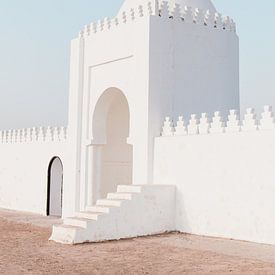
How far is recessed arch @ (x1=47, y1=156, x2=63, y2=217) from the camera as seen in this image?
19.2 meters

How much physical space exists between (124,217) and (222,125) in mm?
3268

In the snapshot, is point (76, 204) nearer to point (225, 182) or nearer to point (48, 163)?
Result: point (48, 163)

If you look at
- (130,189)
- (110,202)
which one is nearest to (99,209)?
(110,202)

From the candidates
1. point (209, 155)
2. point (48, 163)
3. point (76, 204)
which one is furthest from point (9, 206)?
point (209, 155)

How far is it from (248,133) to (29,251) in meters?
5.43

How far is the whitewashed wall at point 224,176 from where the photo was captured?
1080cm

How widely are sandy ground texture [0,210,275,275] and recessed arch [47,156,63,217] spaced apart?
6721mm

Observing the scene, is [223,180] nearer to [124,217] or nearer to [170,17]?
[124,217]

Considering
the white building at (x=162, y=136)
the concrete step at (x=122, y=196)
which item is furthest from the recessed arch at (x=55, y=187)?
the concrete step at (x=122, y=196)

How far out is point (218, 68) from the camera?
15.2 meters

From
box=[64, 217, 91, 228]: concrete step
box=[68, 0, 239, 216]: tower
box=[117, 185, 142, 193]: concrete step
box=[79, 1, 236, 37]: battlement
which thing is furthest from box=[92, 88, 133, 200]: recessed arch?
box=[64, 217, 91, 228]: concrete step

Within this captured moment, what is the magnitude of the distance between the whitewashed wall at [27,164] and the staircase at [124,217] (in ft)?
17.7

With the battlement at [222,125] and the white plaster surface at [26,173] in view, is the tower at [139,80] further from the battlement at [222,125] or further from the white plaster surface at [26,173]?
the white plaster surface at [26,173]

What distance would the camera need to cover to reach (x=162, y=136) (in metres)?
13.5
